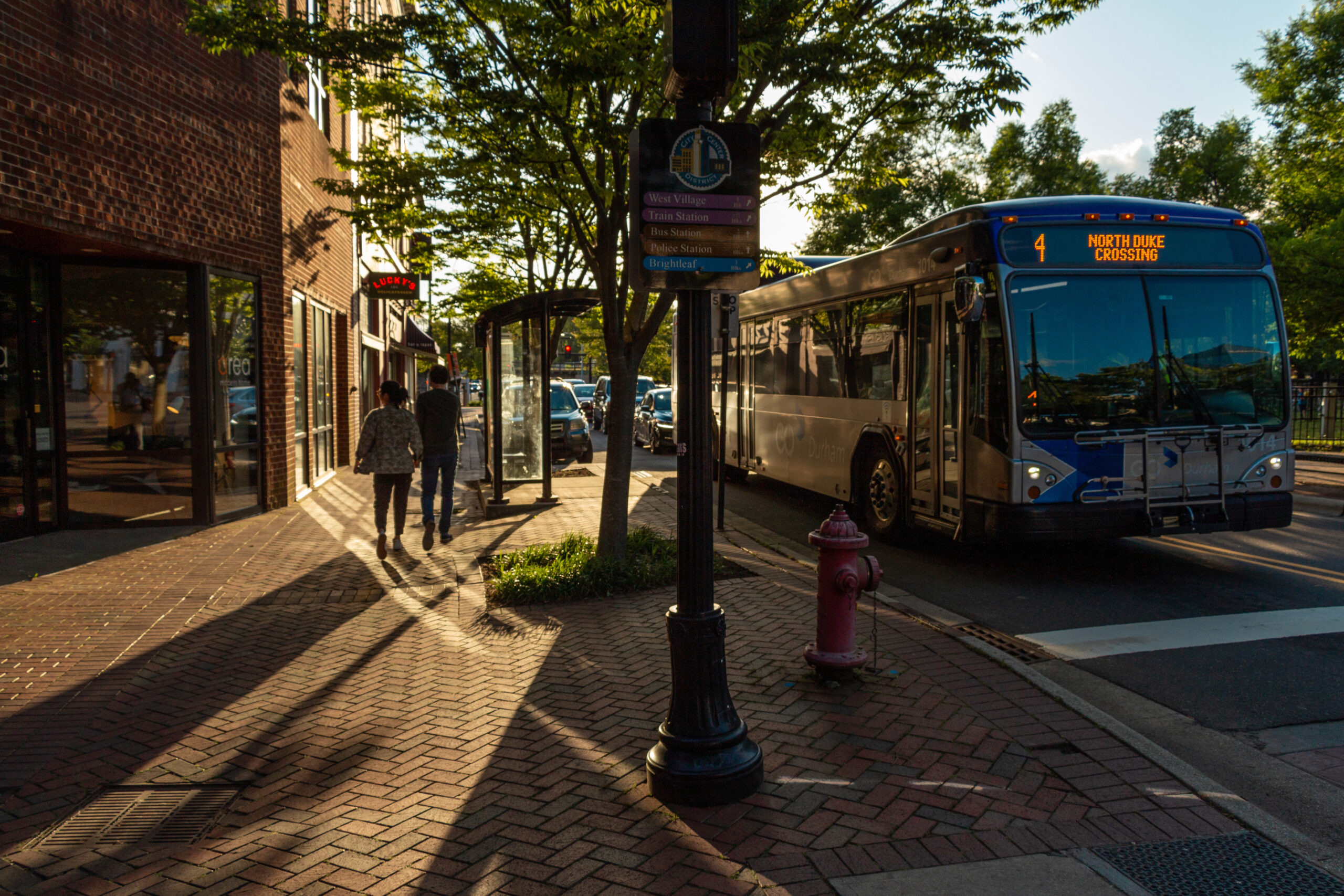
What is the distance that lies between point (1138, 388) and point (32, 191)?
30.6 ft

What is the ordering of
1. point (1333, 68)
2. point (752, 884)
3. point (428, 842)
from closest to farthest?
1. point (752, 884)
2. point (428, 842)
3. point (1333, 68)

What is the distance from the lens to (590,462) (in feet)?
71.2

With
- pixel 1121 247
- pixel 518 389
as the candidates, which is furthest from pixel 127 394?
pixel 1121 247

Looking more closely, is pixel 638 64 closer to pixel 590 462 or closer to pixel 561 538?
pixel 561 538

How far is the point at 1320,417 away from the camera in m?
24.6

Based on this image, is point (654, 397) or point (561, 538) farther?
point (654, 397)

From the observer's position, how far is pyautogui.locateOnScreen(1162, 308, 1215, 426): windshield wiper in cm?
795

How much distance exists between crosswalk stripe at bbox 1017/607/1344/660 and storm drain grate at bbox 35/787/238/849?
473 cm

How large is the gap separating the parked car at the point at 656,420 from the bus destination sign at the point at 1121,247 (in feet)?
48.5

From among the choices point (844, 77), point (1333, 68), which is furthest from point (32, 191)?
point (1333, 68)

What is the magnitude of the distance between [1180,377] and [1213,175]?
154 feet

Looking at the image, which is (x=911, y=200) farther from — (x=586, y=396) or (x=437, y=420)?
(x=437, y=420)

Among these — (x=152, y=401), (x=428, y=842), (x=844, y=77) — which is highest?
(x=844, y=77)

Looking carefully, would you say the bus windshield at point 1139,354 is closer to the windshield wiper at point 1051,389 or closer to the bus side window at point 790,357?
the windshield wiper at point 1051,389
